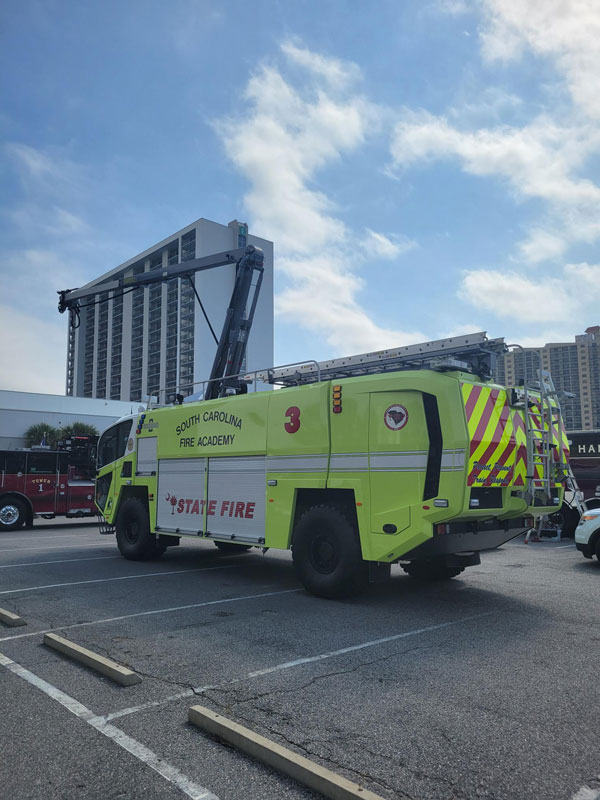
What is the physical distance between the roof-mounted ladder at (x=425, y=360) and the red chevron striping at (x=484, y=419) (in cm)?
33

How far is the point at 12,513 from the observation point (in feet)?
61.6

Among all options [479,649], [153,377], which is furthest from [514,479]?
[153,377]

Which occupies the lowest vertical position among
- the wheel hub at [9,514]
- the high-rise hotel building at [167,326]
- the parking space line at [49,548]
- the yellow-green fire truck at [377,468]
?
the parking space line at [49,548]

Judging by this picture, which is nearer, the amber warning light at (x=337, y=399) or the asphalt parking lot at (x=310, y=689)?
the asphalt parking lot at (x=310, y=689)

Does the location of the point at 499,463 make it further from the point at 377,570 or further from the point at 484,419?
the point at 377,570

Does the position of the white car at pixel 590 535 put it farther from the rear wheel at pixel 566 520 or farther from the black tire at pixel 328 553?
the black tire at pixel 328 553

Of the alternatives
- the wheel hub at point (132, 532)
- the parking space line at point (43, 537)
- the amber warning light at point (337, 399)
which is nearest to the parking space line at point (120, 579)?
the wheel hub at point (132, 532)

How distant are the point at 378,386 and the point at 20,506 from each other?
15.5 meters

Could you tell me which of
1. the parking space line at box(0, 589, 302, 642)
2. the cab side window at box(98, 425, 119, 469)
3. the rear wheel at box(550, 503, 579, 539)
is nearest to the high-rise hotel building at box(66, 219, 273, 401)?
the rear wheel at box(550, 503, 579, 539)

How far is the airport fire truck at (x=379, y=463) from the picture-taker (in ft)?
22.4

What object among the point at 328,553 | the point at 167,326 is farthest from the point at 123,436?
the point at 167,326

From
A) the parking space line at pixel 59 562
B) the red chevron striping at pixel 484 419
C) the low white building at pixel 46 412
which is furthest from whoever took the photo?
the low white building at pixel 46 412

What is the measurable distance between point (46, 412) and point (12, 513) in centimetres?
4938

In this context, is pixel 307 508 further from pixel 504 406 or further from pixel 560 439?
pixel 560 439
